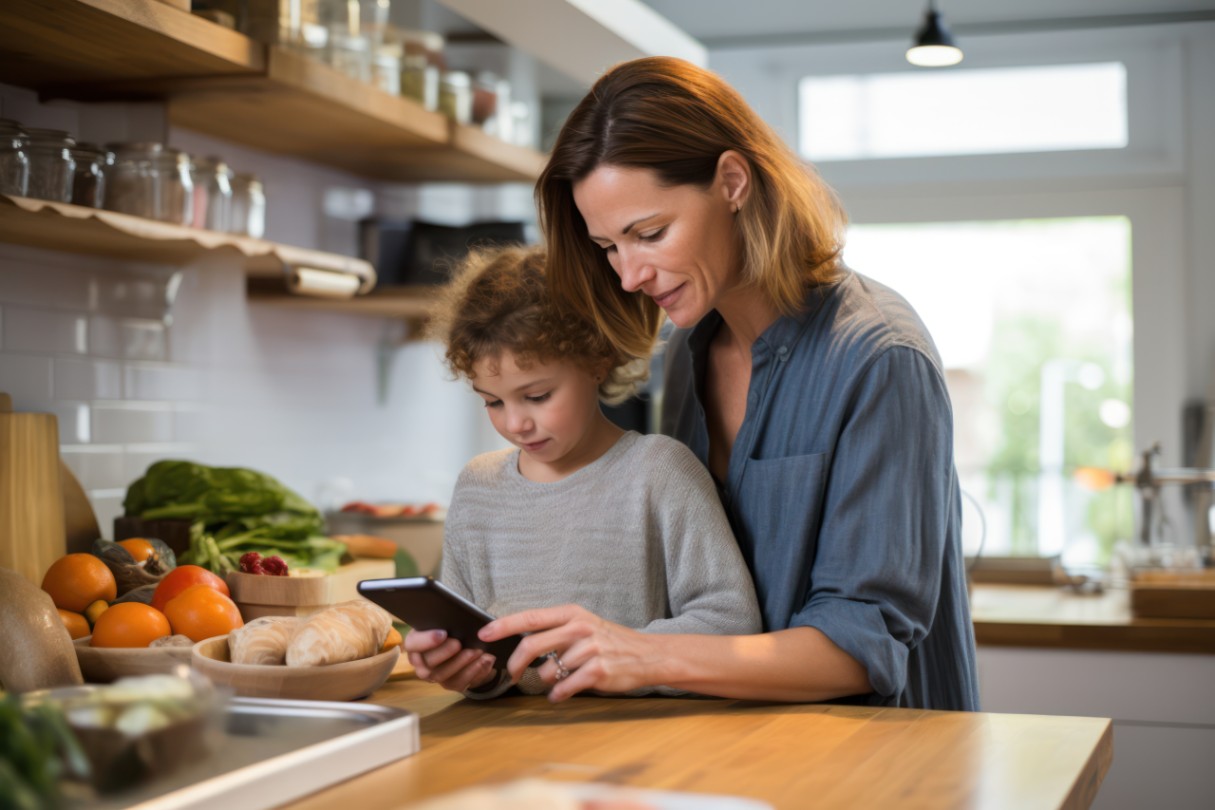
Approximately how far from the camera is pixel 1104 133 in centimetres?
424

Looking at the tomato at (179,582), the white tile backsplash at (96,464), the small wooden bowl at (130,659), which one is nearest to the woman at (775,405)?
the small wooden bowl at (130,659)

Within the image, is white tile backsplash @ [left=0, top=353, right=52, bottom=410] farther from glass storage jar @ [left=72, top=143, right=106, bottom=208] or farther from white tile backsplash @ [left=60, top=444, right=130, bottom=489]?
glass storage jar @ [left=72, top=143, right=106, bottom=208]

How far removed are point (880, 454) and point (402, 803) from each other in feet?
2.33

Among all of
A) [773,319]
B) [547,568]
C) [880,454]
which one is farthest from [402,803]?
[773,319]

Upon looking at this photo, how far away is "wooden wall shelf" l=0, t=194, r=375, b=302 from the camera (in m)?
1.91

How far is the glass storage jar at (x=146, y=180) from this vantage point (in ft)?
7.00

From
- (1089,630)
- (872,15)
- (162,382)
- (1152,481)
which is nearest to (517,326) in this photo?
(162,382)

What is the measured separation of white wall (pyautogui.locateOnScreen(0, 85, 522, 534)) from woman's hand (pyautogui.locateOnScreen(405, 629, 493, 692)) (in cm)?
106

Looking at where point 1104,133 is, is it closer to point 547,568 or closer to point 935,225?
point 935,225

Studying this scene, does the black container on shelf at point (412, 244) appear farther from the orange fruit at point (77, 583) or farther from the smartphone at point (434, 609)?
the smartphone at point (434, 609)

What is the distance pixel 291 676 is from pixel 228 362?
154 cm

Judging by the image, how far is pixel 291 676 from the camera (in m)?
1.43

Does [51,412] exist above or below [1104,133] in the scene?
below

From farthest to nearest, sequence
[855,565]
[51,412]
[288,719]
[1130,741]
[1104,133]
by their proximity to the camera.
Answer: [1104,133]
[1130,741]
[51,412]
[855,565]
[288,719]
